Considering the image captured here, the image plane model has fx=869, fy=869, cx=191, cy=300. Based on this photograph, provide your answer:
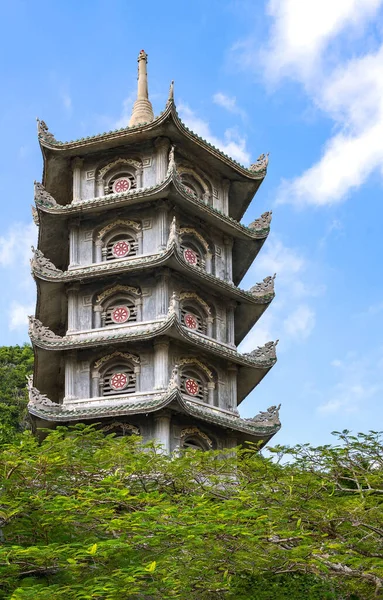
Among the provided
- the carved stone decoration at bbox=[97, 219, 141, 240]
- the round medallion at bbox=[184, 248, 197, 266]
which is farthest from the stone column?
the carved stone decoration at bbox=[97, 219, 141, 240]

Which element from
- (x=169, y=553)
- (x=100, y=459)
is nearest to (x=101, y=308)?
(x=100, y=459)

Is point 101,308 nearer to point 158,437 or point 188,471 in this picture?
point 158,437

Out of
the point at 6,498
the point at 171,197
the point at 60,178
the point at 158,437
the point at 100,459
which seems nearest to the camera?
the point at 6,498

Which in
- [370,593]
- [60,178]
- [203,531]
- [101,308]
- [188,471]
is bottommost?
[370,593]

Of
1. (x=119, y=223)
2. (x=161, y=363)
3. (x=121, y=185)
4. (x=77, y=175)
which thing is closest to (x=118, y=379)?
(x=161, y=363)

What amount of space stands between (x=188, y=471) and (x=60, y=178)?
12660mm

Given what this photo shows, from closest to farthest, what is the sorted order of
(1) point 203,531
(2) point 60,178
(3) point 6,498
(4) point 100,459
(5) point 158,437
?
(1) point 203,531 → (3) point 6,498 → (4) point 100,459 → (5) point 158,437 → (2) point 60,178

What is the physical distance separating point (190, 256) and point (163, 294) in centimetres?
194

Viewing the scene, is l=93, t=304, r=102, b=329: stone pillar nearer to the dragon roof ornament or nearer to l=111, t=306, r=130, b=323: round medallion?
l=111, t=306, r=130, b=323: round medallion

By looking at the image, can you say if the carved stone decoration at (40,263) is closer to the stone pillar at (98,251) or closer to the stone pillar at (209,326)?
the stone pillar at (98,251)

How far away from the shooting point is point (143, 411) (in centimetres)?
2041

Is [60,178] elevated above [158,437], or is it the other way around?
[60,178]

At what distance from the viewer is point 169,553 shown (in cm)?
1238

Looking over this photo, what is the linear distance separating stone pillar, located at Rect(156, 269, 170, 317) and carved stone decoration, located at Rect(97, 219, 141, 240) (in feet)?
6.26
